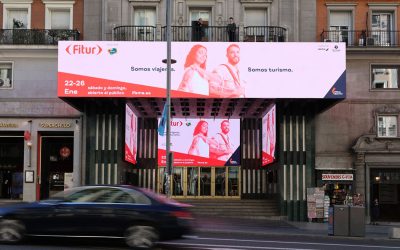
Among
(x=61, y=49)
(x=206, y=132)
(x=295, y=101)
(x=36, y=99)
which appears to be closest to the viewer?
(x=61, y=49)

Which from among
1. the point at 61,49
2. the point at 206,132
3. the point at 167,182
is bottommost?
the point at 167,182

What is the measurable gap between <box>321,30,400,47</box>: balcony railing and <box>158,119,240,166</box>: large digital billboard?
23.7 ft

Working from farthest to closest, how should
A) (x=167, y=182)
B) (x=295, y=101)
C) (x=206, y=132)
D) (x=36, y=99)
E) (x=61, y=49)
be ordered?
(x=206, y=132), (x=36, y=99), (x=295, y=101), (x=61, y=49), (x=167, y=182)

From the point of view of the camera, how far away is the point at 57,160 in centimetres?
3231

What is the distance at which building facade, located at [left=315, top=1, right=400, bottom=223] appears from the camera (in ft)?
102

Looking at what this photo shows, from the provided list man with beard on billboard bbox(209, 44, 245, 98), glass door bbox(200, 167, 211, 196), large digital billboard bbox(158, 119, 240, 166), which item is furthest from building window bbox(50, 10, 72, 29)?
glass door bbox(200, 167, 211, 196)

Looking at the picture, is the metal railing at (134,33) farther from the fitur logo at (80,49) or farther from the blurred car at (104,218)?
the blurred car at (104,218)

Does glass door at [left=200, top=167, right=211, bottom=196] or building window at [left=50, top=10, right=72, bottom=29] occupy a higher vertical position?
building window at [left=50, top=10, right=72, bottom=29]

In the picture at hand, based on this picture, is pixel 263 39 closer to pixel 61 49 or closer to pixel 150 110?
pixel 150 110

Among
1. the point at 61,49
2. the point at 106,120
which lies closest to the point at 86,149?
the point at 106,120

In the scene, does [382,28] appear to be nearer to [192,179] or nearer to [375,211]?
[375,211]

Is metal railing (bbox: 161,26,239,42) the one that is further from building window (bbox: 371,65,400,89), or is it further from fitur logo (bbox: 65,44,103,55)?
building window (bbox: 371,65,400,89)

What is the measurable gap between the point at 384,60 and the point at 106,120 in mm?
15212

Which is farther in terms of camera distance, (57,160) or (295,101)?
(57,160)
